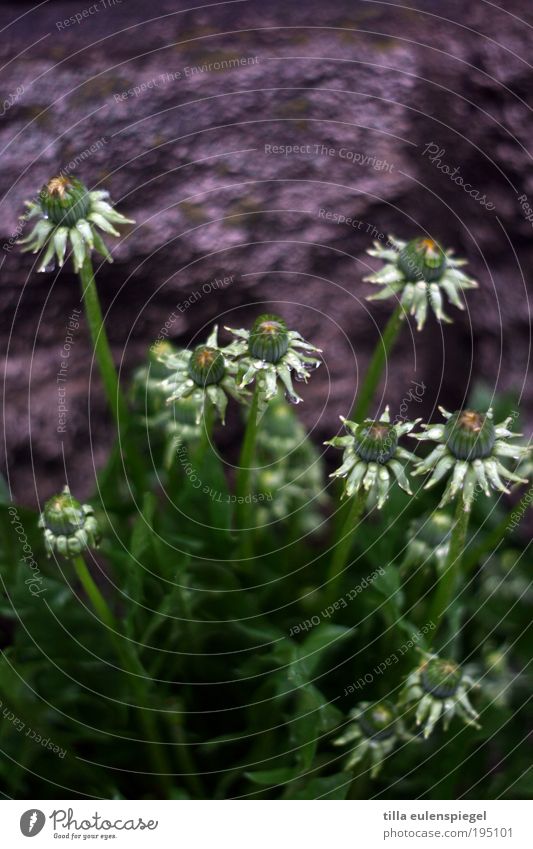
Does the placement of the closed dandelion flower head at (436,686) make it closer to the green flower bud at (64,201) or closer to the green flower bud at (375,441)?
the green flower bud at (375,441)

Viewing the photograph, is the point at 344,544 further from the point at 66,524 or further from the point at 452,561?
the point at 66,524

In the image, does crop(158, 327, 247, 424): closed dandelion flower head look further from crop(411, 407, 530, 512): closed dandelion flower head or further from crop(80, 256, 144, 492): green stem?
crop(411, 407, 530, 512): closed dandelion flower head

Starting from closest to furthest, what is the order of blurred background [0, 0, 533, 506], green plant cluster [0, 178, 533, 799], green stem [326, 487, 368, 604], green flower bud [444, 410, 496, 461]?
green flower bud [444, 410, 496, 461], green stem [326, 487, 368, 604], green plant cluster [0, 178, 533, 799], blurred background [0, 0, 533, 506]

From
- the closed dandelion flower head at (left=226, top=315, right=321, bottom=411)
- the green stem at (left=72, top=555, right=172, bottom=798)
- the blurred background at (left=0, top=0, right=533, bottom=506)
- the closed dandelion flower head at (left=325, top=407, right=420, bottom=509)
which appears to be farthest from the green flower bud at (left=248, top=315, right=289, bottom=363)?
the blurred background at (left=0, top=0, right=533, bottom=506)

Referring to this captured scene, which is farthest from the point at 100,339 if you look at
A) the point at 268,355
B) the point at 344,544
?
the point at 344,544

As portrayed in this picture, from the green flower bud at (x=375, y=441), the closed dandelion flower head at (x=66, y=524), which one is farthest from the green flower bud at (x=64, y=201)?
the green flower bud at (x=375, y=441)

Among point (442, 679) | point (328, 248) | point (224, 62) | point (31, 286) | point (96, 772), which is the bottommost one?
point (96, 772)

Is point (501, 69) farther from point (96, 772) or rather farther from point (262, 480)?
point (96, 772)

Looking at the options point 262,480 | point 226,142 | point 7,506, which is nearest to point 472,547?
point 262,480
